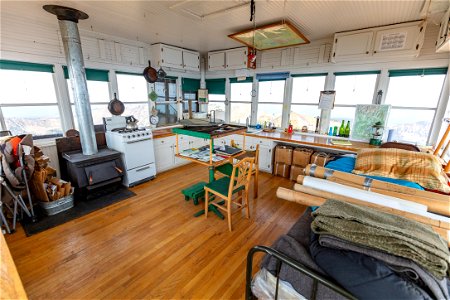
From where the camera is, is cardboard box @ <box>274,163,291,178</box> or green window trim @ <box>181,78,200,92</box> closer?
cardboard box @ <box>274,163,291,178</box>

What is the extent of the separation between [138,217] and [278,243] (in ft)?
7.15

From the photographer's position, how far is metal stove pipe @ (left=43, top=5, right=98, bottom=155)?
8.40 feet

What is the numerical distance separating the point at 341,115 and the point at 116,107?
4241mm

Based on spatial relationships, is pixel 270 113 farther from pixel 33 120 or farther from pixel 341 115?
pixel 33 120

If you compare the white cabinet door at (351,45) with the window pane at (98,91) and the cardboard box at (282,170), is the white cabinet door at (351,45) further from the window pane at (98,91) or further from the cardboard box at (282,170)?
the window pane at (98,91)

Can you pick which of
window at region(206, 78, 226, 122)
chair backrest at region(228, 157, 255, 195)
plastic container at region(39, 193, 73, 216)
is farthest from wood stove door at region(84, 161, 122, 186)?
window at region(206, 78, 226, 122)

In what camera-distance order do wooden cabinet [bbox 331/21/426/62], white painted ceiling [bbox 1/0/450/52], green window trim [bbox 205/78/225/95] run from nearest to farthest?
white painted ceiling [bbox 1/0/450/52], wooden cabinet [bbox 331/21/426/62], green window trim [bbox 205/78/225/95]

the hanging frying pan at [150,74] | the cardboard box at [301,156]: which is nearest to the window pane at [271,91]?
the cardboard box at [301,156]

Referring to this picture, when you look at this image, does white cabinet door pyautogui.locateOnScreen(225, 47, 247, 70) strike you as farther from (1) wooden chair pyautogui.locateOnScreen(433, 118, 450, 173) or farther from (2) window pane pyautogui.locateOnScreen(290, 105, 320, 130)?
(1) wooden chair pyautogui.locateOnScreen(433, 118, 450, 173)

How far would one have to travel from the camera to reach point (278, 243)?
45.2 inches

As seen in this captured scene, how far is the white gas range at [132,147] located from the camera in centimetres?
338

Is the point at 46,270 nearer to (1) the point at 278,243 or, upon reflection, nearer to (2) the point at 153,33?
(1) the point at 278,243

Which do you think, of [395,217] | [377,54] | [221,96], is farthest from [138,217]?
A: [377,54]

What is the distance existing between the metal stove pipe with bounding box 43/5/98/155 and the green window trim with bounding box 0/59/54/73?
1.98ft
